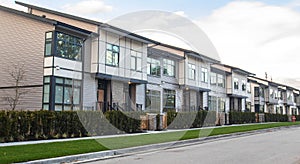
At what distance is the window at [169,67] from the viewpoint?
38.2m

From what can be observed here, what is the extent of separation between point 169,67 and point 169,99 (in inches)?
137

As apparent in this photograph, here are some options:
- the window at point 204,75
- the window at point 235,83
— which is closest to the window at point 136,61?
the window at point 204,75

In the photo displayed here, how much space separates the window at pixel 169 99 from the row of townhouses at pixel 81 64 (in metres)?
0.09

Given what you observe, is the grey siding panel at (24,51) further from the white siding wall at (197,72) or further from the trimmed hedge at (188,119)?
the white siding wall at (197,72)

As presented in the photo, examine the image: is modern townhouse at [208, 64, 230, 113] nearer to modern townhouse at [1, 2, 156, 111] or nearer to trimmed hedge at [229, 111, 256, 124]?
trimmed hedge at [229, 111, 256, 124]

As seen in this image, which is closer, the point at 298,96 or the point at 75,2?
the point at 75,2

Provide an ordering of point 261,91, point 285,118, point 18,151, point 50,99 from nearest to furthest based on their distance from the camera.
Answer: point 18,151
point 50,99
point 285,118
point 261,91

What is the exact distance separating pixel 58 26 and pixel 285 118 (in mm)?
44136

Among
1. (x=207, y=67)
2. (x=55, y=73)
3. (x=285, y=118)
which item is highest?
(x=207, y=67)

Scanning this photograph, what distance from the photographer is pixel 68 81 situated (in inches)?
1001

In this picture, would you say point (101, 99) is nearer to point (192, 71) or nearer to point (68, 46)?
point (68, 46)

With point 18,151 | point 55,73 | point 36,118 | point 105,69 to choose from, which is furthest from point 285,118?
point 18,151

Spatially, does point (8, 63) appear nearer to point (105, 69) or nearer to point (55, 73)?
point (55, 73)

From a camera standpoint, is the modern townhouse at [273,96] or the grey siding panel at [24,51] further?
the modern townhouse at [273,96]
